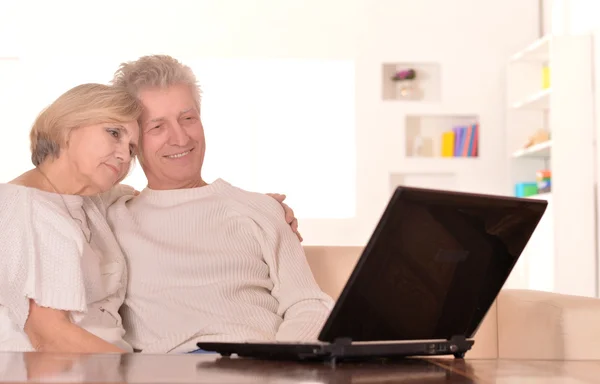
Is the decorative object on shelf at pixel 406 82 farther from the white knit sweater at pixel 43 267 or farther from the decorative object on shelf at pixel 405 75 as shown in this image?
the white knit sweater at pixel 43 267

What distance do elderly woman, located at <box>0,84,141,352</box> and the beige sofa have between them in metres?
0.53

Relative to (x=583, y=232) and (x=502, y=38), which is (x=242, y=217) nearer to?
(x=583, y=232)

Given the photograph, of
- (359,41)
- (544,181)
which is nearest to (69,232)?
(544,181)

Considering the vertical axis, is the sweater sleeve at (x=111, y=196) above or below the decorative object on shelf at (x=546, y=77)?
below

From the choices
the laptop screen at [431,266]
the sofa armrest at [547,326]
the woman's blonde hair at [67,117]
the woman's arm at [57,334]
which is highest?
the woman's blonde hair at [67,117]

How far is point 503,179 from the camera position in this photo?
278 inches

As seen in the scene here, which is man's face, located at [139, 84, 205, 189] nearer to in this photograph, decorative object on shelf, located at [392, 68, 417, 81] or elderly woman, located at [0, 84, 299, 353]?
elderly woman, located at [0, 84, 299, 353]

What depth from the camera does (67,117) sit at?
1.92 meters

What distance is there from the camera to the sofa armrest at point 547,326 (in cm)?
187

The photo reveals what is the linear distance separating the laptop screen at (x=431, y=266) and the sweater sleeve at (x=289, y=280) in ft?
2.14

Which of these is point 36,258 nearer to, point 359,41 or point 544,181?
point 544,181

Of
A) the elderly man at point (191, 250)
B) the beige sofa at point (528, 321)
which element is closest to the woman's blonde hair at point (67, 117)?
the elderly man at point (191, 250)

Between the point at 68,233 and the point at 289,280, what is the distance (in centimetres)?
51

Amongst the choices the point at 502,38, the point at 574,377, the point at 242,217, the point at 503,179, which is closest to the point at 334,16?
the point at 502,38
